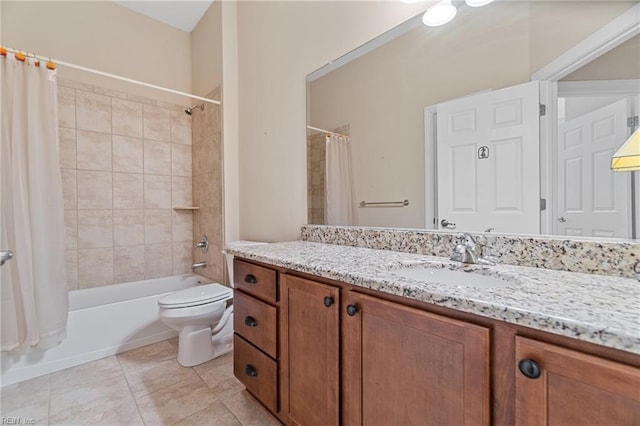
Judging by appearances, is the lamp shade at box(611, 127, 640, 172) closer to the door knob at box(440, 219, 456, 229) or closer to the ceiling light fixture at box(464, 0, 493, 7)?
the door knob at box(440, 219, 456, 229)

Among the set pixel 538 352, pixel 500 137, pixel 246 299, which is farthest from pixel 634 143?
pixel 246 299

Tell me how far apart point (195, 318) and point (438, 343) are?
1.57 metres

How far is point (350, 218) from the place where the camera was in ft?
5.42

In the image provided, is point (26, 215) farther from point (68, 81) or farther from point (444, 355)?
point (444, 355)

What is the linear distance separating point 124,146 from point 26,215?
1.04 meters

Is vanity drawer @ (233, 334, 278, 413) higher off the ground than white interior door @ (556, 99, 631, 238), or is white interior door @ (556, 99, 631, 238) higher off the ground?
white interior door @ (556, 99, 631, 238)

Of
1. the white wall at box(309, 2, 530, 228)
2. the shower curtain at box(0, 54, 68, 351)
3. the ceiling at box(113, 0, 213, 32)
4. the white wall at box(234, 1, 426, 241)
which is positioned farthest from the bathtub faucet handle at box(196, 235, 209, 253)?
the ceiling at box(113, 0, 213, 32)

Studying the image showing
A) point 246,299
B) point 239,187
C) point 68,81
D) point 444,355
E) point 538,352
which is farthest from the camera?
point 239,187

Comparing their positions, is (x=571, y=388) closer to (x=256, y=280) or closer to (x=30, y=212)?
(x=256, y=280)

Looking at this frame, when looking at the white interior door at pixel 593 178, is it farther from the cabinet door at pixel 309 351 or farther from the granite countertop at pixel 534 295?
the cabinet door at pixel 309 351

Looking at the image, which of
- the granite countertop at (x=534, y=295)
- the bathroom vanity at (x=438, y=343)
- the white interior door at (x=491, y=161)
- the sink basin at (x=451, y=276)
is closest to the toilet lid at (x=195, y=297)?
the bathroom vanity at (x=438, y=343)

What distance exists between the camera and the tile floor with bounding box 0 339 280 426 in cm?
139

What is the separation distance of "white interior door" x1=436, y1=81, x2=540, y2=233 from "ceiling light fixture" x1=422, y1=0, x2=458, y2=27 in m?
0.36

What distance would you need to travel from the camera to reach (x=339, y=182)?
175 cm
